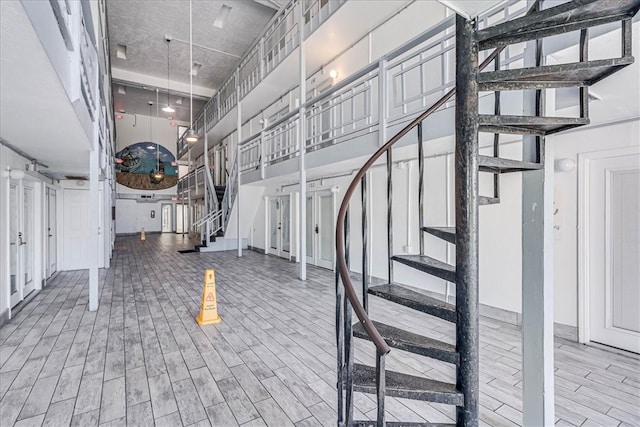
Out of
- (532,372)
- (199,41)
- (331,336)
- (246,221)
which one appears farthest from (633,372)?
(199,41)

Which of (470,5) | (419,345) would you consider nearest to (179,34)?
(470,5)

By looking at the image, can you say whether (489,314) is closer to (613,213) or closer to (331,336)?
(613,213)

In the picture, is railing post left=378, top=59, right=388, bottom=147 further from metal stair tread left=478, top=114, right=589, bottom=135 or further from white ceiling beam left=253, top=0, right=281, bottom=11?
white ceiling beam left=253, top=0, right=281, bottom=11

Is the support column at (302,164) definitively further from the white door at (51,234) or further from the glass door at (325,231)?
the white door at (51,234)

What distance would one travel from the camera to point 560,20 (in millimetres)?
1548

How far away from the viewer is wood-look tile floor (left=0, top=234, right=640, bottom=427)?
2.10 m

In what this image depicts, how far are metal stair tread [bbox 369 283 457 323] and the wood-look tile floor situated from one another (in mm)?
829

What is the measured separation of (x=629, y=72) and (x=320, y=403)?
132 inches

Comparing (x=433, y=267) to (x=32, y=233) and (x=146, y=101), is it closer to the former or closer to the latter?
(x=32, y=233)

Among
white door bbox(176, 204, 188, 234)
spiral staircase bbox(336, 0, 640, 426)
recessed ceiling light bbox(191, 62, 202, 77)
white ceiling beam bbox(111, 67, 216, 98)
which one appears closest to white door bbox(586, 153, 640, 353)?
spiral staircase bbox(336, 0, 640, 426)

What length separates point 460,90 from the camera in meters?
1.78

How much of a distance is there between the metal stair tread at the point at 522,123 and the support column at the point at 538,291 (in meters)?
0.12

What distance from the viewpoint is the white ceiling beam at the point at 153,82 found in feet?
37.6

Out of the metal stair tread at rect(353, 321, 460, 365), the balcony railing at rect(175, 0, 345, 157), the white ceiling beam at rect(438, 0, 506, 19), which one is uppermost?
the balcony railing at rect(175, 0, 345, 157)
